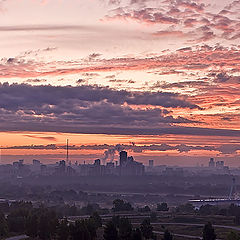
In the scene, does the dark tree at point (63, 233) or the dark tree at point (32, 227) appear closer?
the dark tree at point (63, 233)

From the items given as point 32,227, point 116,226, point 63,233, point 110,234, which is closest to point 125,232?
point 110,234

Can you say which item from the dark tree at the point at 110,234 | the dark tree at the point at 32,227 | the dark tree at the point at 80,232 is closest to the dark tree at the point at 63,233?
the dark tree at the point at 80,232

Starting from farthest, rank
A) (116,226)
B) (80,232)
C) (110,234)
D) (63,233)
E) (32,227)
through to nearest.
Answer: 1. (116,226)
2. (32,227)
3. (63,233)
4. (80,232)
5. (110,234)

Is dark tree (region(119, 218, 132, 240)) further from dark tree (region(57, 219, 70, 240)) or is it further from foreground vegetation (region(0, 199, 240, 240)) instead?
dark tree (region(57, 219, 70, 240))

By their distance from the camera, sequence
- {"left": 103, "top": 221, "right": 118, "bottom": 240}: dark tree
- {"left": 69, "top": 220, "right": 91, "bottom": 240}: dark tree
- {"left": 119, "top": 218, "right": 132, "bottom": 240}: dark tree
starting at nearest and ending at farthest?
{"left": 103, "top": 221, "right": 118, "bottom": 240}: dark tree
{"left": 69, "top": 220, "right": 91, "bottom": 240}: dark tree
{"left": 119, "top": 218, "right": 132, "bottom": 240}: dark tree

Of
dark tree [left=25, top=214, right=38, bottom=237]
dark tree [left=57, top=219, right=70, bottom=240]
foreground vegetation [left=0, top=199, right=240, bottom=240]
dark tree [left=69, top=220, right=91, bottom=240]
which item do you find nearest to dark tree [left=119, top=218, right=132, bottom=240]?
foreground vegetation [left=0, top=199, right=240, bottom=240]

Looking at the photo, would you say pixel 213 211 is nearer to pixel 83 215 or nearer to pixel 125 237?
pixel 83 215

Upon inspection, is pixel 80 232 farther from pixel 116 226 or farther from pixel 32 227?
pixel 116 226

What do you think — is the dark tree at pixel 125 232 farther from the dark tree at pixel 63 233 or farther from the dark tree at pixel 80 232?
the dark tree at pixel 63 233

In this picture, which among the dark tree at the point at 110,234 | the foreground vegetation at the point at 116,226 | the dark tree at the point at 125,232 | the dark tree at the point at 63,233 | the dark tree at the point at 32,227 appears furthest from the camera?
the dark tree at the point at 32,227

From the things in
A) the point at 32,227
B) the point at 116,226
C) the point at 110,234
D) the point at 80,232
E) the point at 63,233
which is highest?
the point at 80,232

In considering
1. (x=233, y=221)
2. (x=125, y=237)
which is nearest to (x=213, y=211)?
(x=233, y=221)
